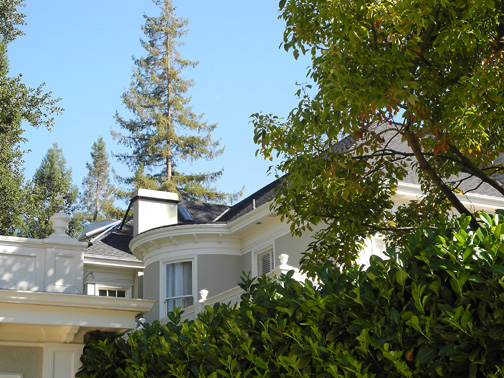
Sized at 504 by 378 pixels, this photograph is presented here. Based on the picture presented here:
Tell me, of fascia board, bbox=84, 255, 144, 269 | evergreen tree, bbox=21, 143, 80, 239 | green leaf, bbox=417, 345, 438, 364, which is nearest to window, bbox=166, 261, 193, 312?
fascia board, bbox=84, 255, 144, 269

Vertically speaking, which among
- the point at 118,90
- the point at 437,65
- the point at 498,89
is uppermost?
the point at 118,90

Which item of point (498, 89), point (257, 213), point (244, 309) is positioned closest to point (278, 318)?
point (244, 309)

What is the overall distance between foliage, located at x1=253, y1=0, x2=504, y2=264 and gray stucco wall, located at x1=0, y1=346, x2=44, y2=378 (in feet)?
13.2

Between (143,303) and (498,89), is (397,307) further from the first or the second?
(143,303)

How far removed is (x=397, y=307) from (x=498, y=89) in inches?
128

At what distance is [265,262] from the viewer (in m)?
19.1

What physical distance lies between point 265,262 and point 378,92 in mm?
11788

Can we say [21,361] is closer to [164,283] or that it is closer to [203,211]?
[164,283]

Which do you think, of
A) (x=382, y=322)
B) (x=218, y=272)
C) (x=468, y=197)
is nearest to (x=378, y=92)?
(x=382, y=322)

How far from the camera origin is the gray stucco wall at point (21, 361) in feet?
32.8

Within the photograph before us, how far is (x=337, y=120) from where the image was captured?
808cm

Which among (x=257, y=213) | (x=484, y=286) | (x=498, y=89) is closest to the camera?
(x=484, y=286)

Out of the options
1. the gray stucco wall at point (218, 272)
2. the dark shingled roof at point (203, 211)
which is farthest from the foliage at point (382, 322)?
the dark shingled roof at point (203, 211)

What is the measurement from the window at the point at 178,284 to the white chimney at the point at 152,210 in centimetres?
182
